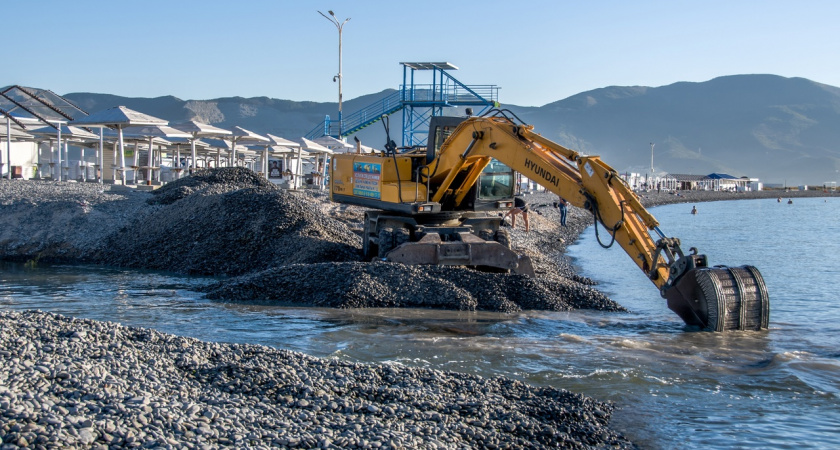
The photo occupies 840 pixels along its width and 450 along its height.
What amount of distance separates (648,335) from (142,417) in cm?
763

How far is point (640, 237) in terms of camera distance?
1048 centimetres

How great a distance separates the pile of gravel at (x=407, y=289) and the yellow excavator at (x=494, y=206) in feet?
2.46

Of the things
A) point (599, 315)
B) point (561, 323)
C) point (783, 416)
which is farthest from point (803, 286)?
point (783, 416)

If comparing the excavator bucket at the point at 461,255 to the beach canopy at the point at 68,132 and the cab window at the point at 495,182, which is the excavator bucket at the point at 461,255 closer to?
the cab window at the point at 495,182

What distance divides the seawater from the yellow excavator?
0.68 metres

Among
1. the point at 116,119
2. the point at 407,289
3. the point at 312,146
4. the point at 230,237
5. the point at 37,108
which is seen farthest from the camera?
the point at 37,108

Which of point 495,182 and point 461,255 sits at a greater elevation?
point 495,182

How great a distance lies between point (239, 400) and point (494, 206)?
990 centimetres

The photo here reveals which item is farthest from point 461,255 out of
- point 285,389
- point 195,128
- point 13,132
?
point 13,132

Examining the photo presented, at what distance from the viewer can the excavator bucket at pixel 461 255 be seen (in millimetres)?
13250

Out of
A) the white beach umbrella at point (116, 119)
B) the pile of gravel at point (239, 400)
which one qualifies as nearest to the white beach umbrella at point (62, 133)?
the white beach umbrella at point (116, 119)

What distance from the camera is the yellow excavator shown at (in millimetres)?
10062

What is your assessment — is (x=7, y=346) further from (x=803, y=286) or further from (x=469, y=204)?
(x=803, y=286)

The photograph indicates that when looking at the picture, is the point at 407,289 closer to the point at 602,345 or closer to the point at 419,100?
the point at 602,345
